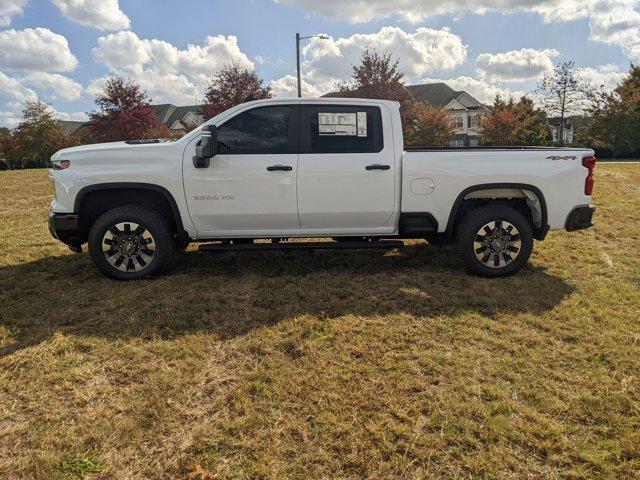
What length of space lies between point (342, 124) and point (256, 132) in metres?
0.91

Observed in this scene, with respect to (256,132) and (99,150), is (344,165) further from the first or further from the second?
Result: (99,150)

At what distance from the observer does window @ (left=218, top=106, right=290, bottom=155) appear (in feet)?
15.6

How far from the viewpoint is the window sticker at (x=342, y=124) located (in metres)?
4.82

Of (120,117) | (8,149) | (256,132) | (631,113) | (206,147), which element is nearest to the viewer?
(206,147)

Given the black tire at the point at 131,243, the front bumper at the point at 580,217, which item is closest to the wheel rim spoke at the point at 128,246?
the black tire at the point at 131,243

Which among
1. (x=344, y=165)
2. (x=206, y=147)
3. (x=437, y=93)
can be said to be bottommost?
(x=344, y=165)

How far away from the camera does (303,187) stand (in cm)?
477

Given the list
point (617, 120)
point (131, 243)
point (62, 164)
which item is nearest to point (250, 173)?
point (131, 243)

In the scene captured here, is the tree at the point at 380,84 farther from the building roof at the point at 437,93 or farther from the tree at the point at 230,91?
the building roof at the point at 437,93

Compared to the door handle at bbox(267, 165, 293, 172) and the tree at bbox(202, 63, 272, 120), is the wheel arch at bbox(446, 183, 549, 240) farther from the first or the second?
the tree at bbox(202, 63, 272, 120)

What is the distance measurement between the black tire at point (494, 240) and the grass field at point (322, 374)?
0.21m

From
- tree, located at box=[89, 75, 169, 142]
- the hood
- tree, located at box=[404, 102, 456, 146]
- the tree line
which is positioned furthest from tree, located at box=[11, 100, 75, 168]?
the hood

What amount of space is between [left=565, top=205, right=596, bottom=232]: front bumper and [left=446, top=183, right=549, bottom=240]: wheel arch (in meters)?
0.25

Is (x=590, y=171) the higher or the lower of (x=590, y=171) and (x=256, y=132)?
the lower
